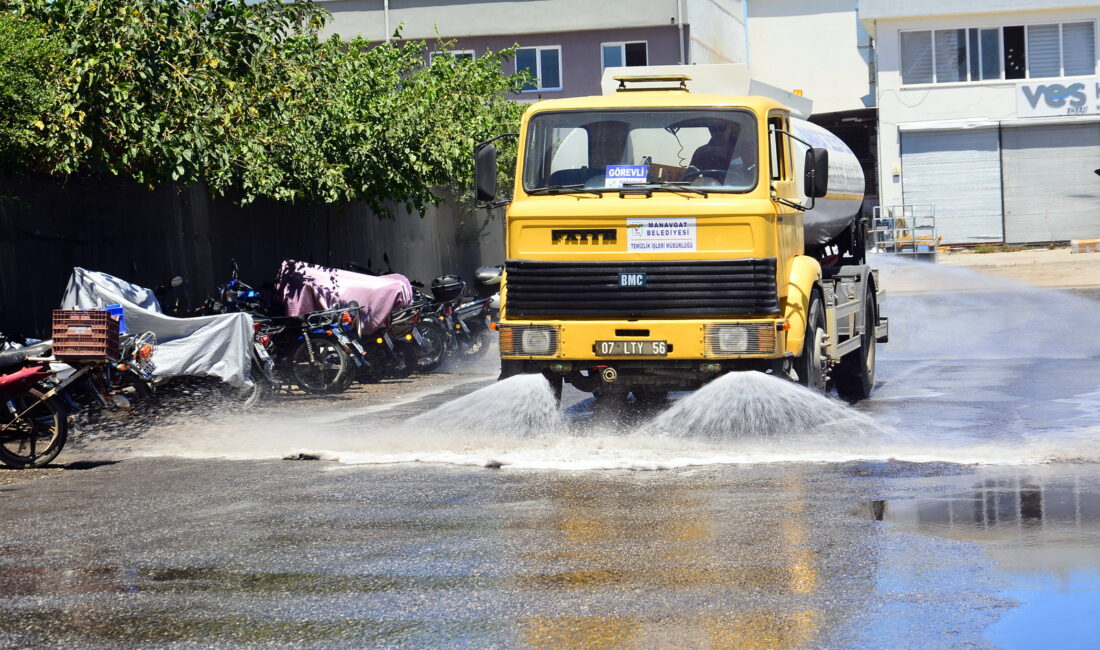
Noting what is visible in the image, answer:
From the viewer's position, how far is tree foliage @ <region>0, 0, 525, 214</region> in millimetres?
13414

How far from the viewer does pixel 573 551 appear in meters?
7.04

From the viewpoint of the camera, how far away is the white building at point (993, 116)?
134 feet

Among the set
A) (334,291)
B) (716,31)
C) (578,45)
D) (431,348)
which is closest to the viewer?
(334,291)

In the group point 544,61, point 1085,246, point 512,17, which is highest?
point 512,17

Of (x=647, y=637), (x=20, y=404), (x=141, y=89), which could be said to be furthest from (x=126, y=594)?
(x=141, y=89)

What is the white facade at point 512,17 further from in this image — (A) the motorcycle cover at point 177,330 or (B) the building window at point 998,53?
(A) the motorcycle cover at point 177,330

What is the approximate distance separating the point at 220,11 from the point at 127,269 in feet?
9.29

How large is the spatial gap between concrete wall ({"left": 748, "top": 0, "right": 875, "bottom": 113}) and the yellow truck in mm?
38937

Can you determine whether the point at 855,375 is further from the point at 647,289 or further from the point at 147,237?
the point at 147,237

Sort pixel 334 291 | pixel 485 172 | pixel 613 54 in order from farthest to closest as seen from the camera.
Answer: pixel 613 54, pixel 334 291, pixel 485 172

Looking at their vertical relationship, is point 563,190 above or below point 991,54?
below

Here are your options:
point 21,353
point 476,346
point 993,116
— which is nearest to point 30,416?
point 21,353

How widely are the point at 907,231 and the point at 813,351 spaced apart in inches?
1158

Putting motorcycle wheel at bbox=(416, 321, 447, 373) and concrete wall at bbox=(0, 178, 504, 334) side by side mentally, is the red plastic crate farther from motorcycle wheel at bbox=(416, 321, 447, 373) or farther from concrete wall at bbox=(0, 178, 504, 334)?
motorcycle wheel at bbox=(416, 321, 447, 373)
